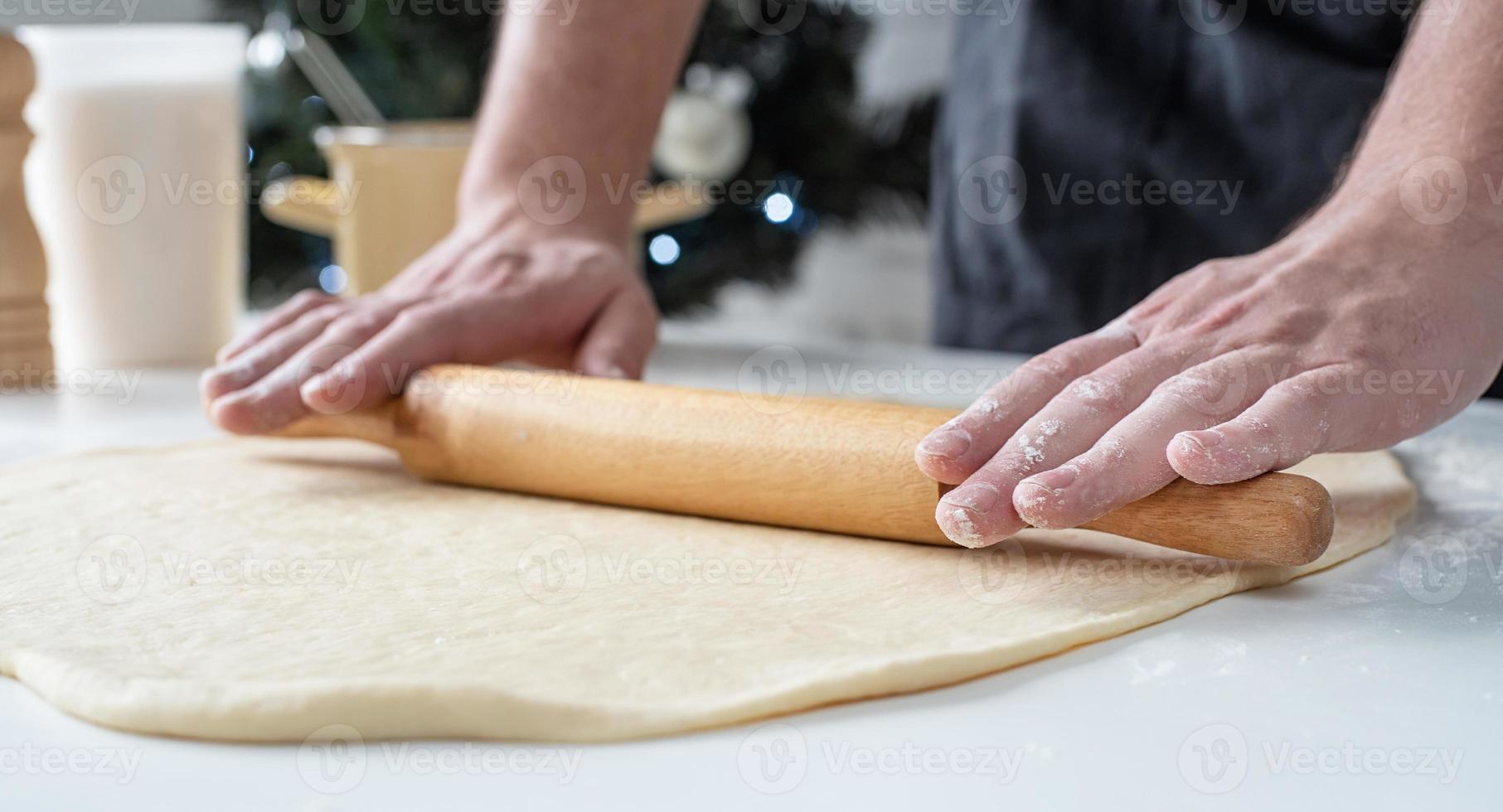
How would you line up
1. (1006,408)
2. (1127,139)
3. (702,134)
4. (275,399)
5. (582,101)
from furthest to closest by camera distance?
(702,134)
(1127,139)
(582,101)
(275,399)
(1006,408)

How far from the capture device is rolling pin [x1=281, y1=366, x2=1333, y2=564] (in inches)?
29.8

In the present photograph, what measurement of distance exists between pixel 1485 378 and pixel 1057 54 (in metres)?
0.83

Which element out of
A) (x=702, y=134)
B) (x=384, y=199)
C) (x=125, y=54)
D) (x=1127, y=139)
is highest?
(x=1127, y=139)

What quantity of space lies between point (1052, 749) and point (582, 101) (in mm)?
1059

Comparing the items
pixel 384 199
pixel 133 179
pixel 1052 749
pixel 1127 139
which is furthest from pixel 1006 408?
pixel 133 179

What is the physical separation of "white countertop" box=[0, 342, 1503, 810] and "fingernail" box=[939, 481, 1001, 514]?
0.11 m

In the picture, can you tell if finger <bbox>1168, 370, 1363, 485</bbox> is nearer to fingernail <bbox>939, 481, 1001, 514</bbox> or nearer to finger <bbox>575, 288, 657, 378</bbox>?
fingernail <bbox>939, 481, 1001, 514</bbox>

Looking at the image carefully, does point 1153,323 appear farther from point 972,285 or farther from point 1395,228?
point 972,285

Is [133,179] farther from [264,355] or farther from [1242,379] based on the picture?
[1242,379]

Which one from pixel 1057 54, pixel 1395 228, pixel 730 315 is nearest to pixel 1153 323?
pixel 1395 228

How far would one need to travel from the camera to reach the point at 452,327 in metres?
1.18

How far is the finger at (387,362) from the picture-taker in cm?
107

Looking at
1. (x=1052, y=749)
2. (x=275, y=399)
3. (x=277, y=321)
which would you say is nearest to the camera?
(x=1052, y=749)

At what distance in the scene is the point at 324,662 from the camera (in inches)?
24.2
